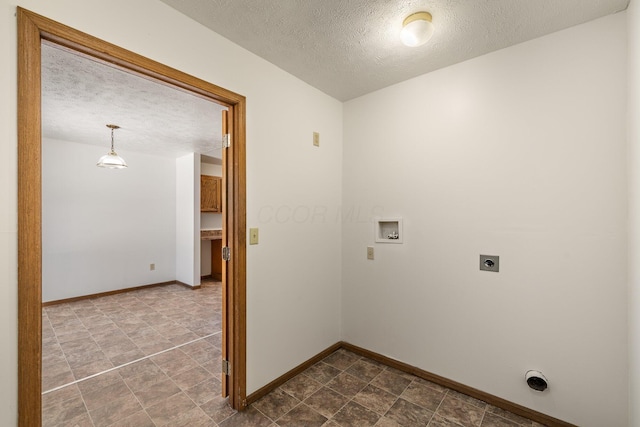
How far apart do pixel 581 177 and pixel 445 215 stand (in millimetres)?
809

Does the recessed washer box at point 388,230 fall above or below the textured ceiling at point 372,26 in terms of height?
below

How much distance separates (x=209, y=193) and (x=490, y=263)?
509cm

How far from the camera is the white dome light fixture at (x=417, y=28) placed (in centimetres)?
153

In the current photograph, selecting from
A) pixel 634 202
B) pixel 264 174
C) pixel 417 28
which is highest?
pixel 417 28

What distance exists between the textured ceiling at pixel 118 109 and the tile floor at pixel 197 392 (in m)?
2.22

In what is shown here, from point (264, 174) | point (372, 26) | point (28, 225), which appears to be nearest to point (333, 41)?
point (372, 26)

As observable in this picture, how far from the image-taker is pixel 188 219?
201 inches

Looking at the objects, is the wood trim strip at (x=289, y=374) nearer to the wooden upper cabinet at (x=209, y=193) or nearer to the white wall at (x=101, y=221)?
the wooden upper cabinet at (x=209, y=193)

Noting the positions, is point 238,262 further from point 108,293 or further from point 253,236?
point 108,293

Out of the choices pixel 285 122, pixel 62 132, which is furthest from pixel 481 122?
pixel 62 132

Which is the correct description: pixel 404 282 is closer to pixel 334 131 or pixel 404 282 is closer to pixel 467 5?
pixel 334 131

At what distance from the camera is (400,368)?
235 cm

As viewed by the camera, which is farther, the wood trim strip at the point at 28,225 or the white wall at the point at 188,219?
the white wall at the point at 188,219

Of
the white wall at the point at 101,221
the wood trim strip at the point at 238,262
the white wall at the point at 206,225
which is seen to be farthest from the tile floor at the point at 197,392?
the white wall at the point at 206,225
